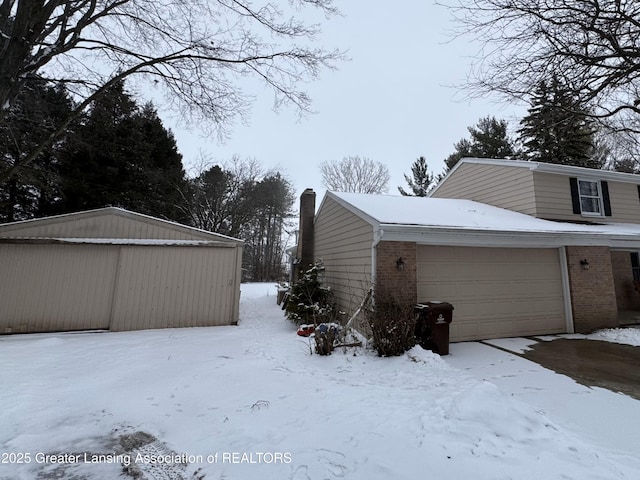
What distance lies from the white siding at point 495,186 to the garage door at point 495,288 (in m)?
3.12

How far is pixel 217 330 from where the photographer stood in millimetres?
7980

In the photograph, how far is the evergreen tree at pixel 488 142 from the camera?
20906 millimetres

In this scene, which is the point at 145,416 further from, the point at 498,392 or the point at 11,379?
the point at 498,392

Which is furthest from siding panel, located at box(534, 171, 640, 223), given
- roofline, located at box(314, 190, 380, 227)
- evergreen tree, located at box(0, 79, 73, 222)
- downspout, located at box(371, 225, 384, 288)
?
evergreen tree, located at box(0, 79, 73, 222)

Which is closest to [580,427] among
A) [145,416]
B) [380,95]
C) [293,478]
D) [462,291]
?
[293,478]

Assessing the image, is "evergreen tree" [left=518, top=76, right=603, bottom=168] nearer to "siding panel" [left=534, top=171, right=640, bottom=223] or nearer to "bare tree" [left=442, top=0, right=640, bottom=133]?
"bare tree" [left=442, top=0, right=640, bottom=133]

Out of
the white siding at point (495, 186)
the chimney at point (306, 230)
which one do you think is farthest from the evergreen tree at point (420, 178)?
the chimney at point (306, 230)

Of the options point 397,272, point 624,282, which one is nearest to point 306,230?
point 397,272

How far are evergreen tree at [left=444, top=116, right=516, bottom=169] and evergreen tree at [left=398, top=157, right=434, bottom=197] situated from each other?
206cm

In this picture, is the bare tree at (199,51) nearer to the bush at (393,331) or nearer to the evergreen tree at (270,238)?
the bush at (393,331)

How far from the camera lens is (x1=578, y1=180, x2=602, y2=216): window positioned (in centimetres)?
1059

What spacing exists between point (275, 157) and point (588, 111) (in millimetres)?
20702

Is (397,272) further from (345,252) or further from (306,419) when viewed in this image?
(306,419)

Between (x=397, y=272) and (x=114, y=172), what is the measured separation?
1559cm
